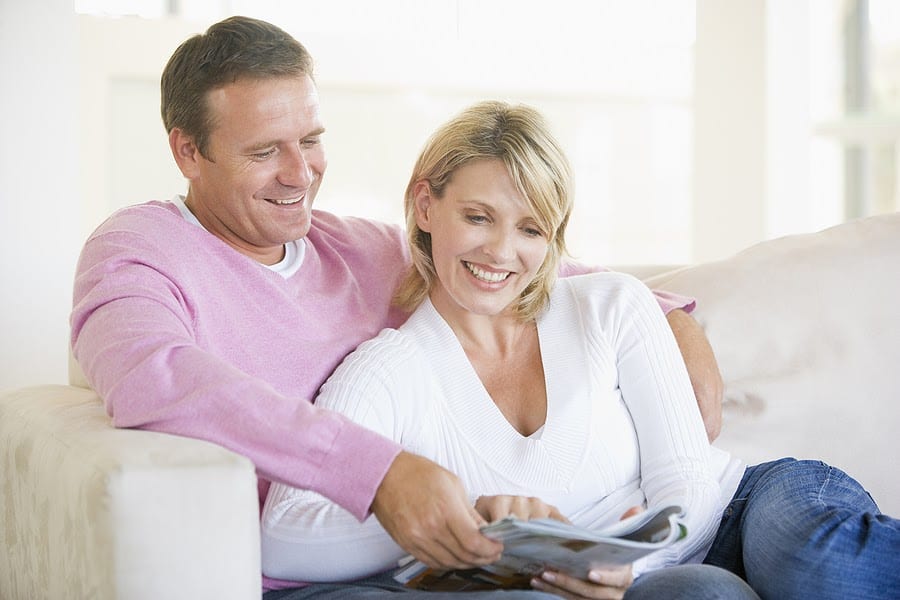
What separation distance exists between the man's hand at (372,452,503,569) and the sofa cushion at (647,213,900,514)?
2.87 ft

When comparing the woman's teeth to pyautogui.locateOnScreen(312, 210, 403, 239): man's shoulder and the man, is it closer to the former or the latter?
the man

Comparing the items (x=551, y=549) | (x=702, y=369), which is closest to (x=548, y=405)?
(x=702, y=369)

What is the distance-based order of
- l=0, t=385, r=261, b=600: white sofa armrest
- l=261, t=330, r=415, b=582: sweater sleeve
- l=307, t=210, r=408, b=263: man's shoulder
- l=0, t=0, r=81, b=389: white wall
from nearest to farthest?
1. l=0, t=385, r=261, b=600: white sofa armrest
2. l=261, t=330, r=415, b=582: sweater sleeve
3. l=307, t=210, r=408, b=263: man's shoulder
4. l=0, t=0, r=81, b=389: white wall

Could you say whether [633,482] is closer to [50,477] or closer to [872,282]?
[872,282]

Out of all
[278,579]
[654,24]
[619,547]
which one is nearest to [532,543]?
[619,547]

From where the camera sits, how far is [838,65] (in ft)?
17.1

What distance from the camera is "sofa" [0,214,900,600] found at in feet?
3.91

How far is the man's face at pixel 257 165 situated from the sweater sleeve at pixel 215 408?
38cm

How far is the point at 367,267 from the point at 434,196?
0.21 metres

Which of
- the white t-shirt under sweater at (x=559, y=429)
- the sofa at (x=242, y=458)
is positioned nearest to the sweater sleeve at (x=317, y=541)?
the white t-shirt under sweater at (x=559, y=429)

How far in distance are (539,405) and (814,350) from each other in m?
0.62

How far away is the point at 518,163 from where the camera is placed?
1688 millimetres

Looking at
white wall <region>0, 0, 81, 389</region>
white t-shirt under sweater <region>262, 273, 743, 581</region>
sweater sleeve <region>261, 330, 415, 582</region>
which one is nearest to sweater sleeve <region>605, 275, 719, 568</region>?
white t-shirt under sweater <region>262, 273, 743, 581</region>

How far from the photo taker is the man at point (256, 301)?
128cm
